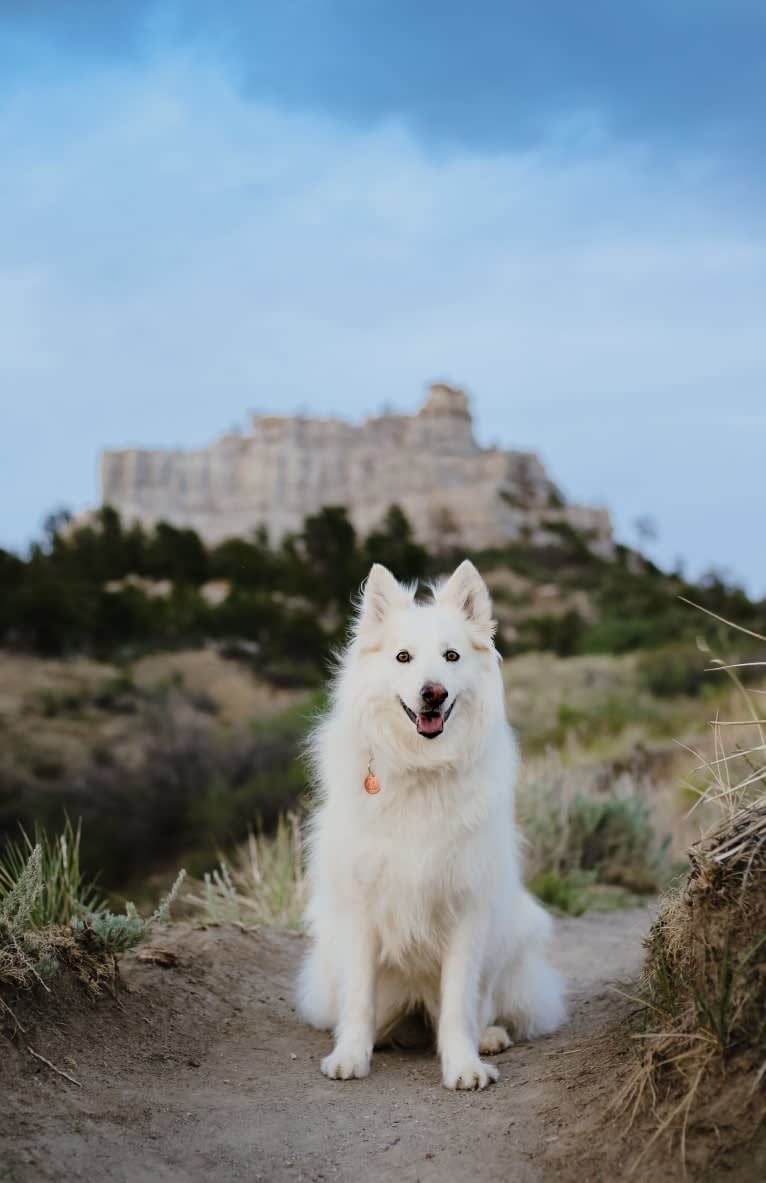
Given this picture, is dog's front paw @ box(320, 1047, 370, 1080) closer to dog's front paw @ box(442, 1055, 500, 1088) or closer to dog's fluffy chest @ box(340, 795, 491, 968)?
dog's front paw @ box(442, 1055, 500, 1088)

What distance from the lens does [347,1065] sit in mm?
4488

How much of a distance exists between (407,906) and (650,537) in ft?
259

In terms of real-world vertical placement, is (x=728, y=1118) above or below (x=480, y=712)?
below

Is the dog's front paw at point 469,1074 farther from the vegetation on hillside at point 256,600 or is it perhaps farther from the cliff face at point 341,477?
the cliff face at point 341,477

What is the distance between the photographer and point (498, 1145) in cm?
368

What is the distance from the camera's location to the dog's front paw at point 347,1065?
4.48m

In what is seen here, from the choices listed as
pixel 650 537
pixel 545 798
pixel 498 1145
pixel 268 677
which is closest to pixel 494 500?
pixel 650 537

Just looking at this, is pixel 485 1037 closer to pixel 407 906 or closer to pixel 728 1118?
pixel 407 906

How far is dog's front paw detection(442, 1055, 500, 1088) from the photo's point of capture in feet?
14.1

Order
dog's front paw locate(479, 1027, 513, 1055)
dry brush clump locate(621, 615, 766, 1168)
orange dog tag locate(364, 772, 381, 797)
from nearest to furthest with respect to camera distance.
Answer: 1. dry brush clump locate(621, 615, 766, 1168)
2. orange dog tag locate(364, 772, 381, 797)
3. dog's front paw locate(479, 1027, 513, 1055)

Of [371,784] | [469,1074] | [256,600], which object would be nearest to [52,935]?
[371,784]

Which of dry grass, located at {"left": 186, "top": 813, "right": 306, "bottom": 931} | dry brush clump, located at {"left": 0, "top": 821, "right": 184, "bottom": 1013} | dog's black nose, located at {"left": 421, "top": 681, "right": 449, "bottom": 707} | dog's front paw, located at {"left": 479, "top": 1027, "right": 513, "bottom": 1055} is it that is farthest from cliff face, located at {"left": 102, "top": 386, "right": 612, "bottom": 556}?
dog's black nose, located at {"left": 421, "top": 681, "right": 449, "bottom": 707}

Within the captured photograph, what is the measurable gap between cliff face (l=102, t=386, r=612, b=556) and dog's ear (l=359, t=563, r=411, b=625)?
278 feet

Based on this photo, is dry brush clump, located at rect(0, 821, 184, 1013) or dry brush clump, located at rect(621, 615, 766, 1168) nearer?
dry brush clump, located at rect(621, 615, 766, 1168)
